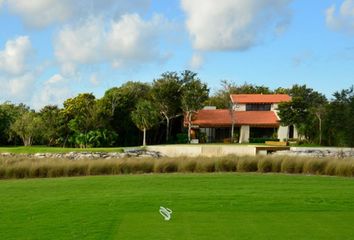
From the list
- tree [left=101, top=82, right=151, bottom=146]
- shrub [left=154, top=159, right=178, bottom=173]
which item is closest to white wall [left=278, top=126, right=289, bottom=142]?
tree [left=101, top=82, right=151, bottom=146]

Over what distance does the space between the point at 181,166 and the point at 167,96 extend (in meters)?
36.5

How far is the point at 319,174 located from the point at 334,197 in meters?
7.31

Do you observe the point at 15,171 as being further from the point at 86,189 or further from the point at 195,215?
the point at 195,215

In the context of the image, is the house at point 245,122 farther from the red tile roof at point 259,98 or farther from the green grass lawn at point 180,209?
the green grass lawn at point 180,209

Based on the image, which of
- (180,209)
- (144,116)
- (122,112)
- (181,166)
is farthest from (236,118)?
(180,209)

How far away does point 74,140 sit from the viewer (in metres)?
44.8

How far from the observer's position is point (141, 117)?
4897 cm

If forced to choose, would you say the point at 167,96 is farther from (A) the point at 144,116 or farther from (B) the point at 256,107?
(B) the point at 256,107

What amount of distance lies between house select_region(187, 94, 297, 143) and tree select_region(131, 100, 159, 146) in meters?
9.56

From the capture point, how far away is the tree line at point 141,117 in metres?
44.4

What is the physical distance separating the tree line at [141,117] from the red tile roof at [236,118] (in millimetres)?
2376

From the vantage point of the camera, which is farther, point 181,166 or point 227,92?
point 227,92

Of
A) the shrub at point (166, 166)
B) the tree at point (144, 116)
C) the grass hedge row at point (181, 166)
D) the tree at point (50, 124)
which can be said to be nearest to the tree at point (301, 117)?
the tree at point (144, 116)

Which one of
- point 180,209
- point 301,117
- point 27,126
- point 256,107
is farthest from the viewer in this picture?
point 256,107
